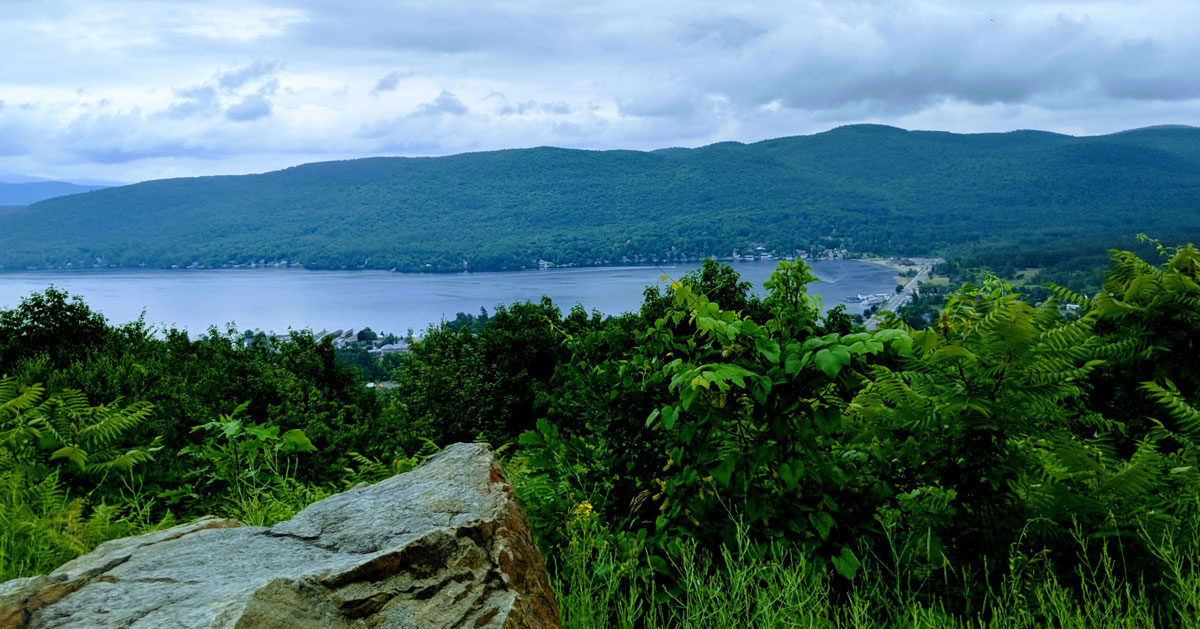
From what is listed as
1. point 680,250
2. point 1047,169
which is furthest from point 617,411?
point 1047,169

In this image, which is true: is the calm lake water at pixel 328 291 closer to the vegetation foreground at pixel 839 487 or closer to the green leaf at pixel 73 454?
the vegetation foreground at pixel 839 487

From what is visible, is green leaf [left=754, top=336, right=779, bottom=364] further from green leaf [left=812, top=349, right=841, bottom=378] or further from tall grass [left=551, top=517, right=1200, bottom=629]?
tall grass [left=551, top=517, right=1200, bottom=629]

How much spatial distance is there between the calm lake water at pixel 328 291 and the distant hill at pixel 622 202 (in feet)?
11.9

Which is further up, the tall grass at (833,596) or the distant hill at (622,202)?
the distant hill at (622,202)

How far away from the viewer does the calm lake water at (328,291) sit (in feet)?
238

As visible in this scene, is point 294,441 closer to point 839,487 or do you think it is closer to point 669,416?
point 669,416

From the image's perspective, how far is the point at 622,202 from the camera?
5054 inches

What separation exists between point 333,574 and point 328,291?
106 metres

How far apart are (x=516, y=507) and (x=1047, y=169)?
5902 inches

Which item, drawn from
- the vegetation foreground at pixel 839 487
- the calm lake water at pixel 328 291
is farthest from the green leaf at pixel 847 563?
the calm lake water at pixel 328 291

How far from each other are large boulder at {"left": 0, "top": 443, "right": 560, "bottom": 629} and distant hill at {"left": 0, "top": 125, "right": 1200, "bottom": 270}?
90.0 meters

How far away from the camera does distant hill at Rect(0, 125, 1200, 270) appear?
347 feet

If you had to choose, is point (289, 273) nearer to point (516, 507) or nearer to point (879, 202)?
point (879, 202)

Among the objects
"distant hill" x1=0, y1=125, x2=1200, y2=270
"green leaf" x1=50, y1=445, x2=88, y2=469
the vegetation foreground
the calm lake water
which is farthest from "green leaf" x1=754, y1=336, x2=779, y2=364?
"distant hill" x1=0, y1=125, x2=1200, y2=270
